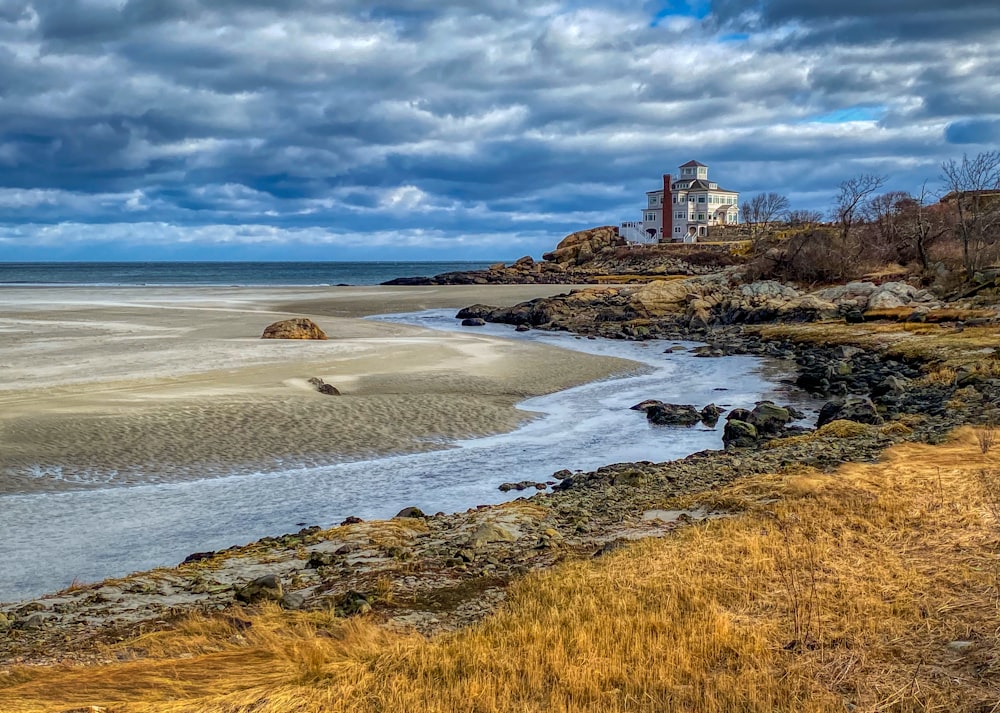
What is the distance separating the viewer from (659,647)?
6.33m

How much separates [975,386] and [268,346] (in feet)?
83.8

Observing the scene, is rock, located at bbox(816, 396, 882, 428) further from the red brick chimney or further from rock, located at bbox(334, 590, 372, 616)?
the red brick chimney

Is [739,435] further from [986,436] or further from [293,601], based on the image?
[293,601]

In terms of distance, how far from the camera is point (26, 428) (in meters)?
17.7

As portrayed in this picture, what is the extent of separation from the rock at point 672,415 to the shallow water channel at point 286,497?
1.20ft

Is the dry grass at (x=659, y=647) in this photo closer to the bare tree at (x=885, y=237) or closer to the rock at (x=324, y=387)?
the rock at (x=324, y=387)

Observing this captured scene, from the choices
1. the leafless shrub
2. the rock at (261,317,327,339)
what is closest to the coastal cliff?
the rock at (261,317,327,339)

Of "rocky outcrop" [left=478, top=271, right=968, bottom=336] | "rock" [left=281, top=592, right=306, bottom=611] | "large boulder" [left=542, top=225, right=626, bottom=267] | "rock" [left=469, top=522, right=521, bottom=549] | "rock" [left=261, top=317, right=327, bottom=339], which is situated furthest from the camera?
"large boulder" [left=542, top=225, right=626, bottom=267]

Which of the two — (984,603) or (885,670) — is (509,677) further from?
(984,603)

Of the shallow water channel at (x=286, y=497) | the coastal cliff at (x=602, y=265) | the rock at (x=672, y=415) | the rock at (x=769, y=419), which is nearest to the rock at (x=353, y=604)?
the shallow water channel at (x=286, y=497)

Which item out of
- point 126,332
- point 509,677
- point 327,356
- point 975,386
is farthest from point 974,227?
point 509,677

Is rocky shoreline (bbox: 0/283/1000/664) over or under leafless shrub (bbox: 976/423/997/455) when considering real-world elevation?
under

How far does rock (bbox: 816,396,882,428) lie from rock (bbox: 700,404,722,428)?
2.51 m

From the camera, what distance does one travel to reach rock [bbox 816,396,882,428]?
720 inches
